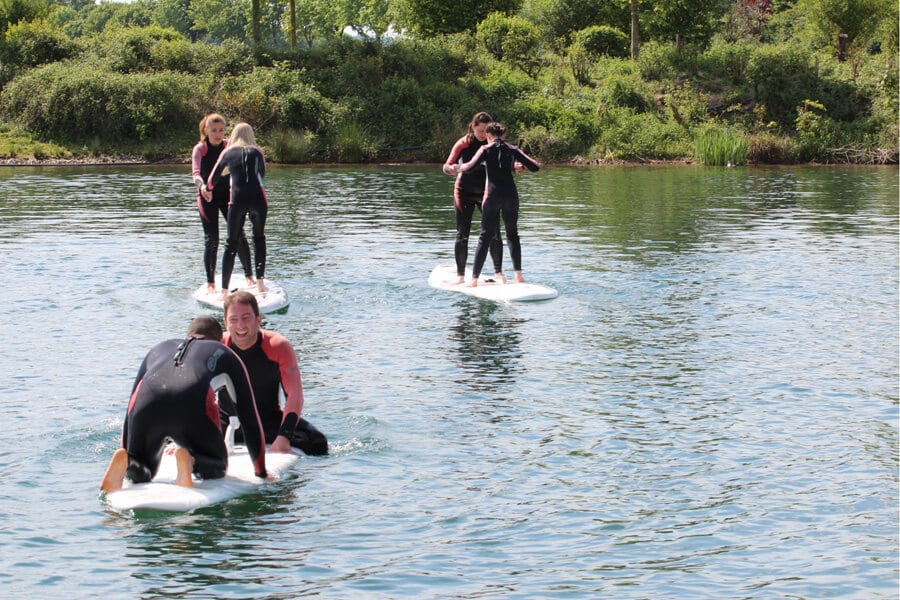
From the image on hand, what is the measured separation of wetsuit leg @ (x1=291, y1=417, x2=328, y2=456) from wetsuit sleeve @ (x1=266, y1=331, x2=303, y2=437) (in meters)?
0.27

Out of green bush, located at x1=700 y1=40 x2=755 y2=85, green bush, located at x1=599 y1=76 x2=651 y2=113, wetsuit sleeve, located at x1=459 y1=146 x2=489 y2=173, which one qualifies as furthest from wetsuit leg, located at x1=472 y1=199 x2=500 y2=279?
green bush, located at x1=700 y1=40 x2=755 y2=85

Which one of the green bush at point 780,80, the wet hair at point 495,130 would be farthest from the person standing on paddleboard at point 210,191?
the green bush at point 780,80

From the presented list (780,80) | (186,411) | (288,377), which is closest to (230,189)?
(288,377)

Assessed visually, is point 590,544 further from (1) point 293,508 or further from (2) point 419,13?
(2) point 419,13

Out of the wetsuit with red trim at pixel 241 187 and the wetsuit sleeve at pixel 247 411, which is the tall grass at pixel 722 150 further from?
the wetsuit sleeve at pixel 247 411

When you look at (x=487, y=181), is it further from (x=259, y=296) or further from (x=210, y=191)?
(x=210, y=191)

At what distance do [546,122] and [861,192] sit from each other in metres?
18.1

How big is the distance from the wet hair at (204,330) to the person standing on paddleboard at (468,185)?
7.80 metres

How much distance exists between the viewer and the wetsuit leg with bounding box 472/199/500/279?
602 inches

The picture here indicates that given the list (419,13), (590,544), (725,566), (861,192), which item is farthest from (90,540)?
(419,13)

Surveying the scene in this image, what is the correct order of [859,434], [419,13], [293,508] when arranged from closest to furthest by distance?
1. [293,508]
2. [859,434]
3. [419,13]

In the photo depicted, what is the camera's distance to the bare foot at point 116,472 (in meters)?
7.52

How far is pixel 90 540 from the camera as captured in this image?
7.08 m

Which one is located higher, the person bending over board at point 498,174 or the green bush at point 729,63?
the green bush at point 729,63
